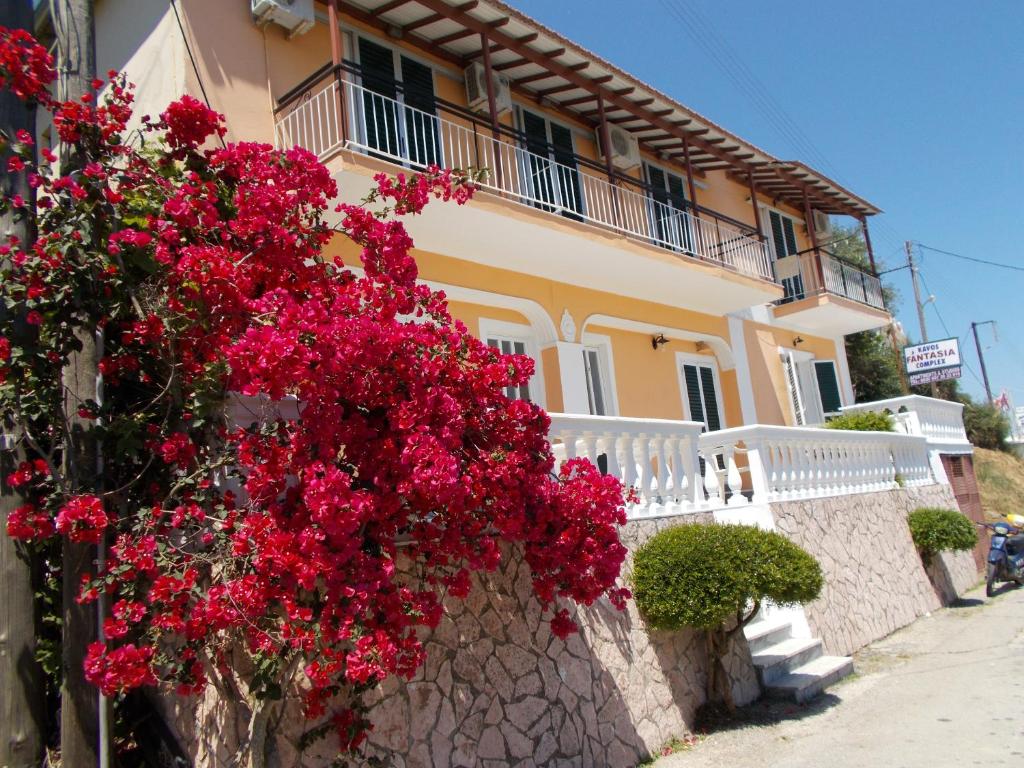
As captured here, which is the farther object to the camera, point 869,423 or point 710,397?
point 710,397

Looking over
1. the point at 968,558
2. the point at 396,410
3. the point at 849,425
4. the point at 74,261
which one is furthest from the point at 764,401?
the point at 74,261

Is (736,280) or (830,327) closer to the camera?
(736,280)

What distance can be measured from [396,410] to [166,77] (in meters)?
6.04

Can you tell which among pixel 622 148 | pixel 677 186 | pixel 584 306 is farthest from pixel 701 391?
pixel 622 148

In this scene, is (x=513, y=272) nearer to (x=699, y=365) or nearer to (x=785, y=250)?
(x=699, y=365)

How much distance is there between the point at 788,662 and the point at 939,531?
555 centimetres

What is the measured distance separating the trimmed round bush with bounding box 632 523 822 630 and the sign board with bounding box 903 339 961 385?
52.3ft

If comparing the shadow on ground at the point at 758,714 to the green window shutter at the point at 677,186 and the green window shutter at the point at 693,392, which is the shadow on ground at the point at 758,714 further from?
the green window shutter at the point at 677,186

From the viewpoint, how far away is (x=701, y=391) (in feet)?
47.4

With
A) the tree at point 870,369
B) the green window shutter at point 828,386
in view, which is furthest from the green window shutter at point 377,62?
the tree at point 870,369

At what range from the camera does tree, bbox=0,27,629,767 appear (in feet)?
12.5

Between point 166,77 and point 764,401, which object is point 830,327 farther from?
point 166,77

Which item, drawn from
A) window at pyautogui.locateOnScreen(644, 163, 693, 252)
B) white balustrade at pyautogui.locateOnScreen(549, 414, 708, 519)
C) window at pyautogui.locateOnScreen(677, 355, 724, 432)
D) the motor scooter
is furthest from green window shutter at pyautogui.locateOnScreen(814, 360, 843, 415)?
white balustrade at pyautogui.locateOnScreen(549, 414, 708, 519)

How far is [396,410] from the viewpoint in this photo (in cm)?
427
